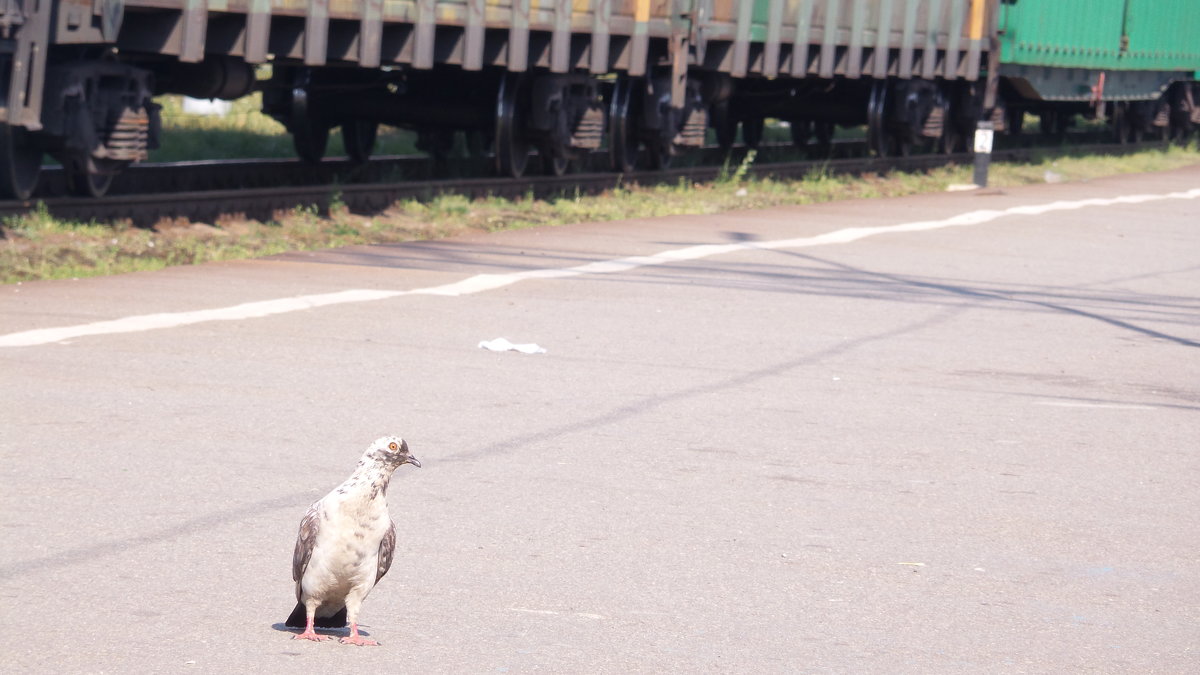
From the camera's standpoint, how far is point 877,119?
81.3 feet

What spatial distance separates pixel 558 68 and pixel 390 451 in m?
13.2

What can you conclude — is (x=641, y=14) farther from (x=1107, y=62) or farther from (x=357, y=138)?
(x=1107, y=62)

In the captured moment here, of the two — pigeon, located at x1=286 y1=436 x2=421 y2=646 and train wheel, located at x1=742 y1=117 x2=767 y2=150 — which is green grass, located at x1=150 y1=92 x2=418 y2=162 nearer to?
train wheel, located at x1=742 y1=117 x2=767 y2=150

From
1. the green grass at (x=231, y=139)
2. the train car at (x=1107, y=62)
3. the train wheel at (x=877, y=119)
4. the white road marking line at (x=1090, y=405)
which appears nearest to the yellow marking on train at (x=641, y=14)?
the green grass at (x=231, y=139)

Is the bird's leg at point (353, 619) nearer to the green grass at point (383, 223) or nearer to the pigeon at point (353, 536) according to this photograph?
the pigeon at point (353, 536)

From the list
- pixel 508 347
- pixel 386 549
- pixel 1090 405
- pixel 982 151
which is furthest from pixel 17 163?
pixel 982 151

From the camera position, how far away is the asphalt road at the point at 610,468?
16.1 ft

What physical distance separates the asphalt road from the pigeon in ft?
0.68

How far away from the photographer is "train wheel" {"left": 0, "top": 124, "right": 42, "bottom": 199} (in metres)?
12.8

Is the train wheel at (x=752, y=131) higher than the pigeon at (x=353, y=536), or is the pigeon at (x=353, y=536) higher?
the train wheel at (x=752, y=131)

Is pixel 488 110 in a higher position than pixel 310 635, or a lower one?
higher

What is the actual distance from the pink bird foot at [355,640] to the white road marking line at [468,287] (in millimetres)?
4873

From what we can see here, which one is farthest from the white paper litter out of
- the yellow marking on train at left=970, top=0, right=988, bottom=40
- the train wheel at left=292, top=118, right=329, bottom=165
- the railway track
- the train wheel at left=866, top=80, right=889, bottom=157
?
the yellow marking on train at left=970, top=0, right=988, bottom=40

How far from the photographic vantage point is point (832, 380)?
916cm
